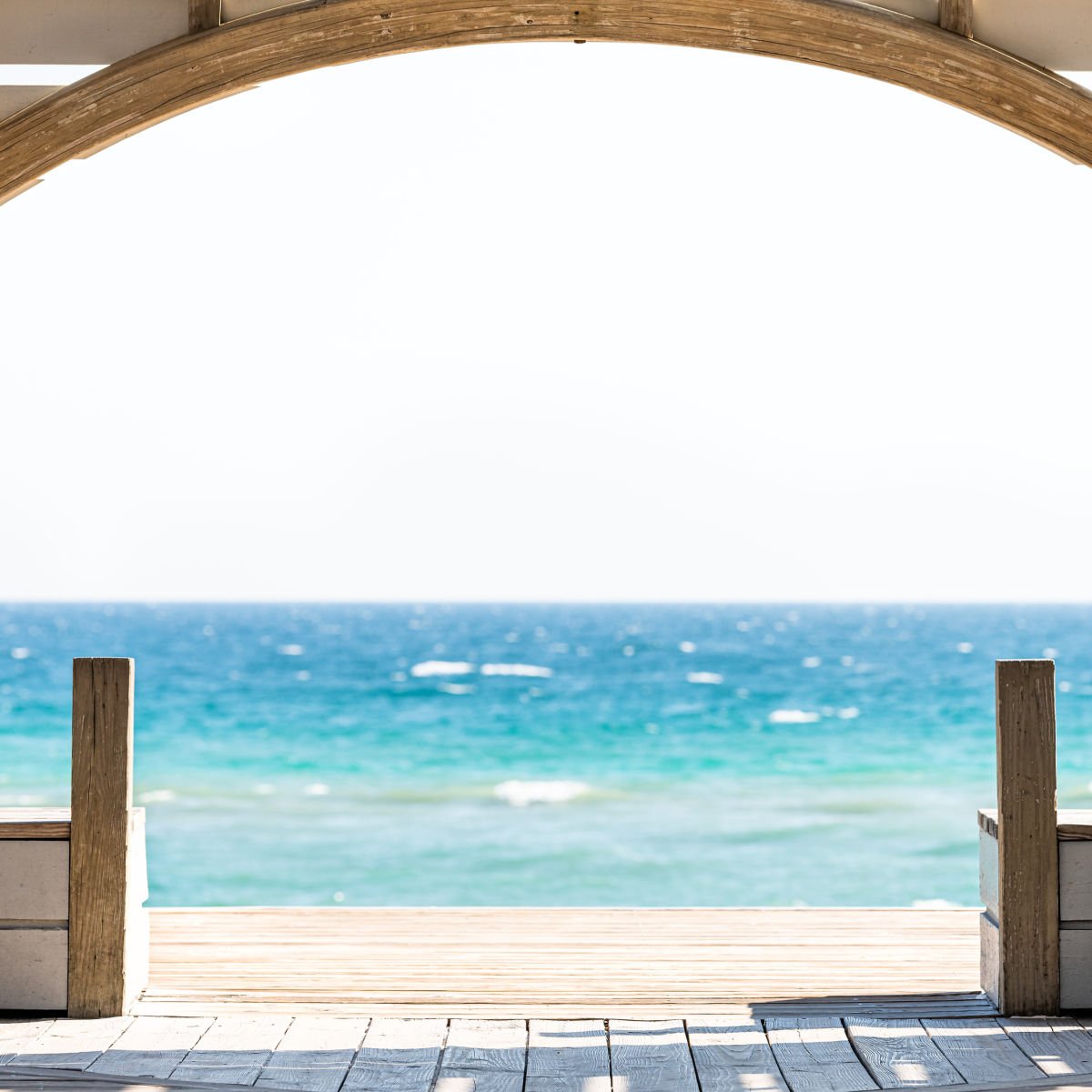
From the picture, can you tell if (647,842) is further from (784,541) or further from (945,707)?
(784,541)

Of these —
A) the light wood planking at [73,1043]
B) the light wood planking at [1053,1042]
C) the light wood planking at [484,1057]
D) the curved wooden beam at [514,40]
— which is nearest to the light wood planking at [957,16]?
the curved wooden beam at [514,40]

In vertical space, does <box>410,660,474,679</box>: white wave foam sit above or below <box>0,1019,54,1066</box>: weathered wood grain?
below

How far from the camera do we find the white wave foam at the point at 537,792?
15.0 metres

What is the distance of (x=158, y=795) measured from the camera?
15945 mm

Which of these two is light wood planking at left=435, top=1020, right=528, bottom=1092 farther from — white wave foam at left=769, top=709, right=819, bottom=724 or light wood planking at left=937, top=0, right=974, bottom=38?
white wave foam at left=769, top=709, right=819, bottom=724

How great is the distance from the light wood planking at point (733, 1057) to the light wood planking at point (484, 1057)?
16.4 inches

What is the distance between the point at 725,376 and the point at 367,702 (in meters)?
22.1

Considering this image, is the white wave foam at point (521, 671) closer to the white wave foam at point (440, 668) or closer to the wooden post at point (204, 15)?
the white wave foam at point (440, 668)

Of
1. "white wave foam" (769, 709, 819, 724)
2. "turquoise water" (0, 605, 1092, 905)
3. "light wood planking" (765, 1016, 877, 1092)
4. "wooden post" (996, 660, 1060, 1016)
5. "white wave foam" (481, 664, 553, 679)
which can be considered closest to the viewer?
"light wood planking" (765, 1016, 877, 1092)

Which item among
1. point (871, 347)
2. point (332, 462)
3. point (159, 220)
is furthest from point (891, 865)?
point (332, 462)

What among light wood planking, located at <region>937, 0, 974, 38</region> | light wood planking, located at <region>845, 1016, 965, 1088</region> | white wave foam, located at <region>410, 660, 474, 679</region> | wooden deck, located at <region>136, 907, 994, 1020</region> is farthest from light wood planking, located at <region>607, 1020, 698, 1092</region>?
white wave foam, located at <region>410, 660, 474, 679</region>

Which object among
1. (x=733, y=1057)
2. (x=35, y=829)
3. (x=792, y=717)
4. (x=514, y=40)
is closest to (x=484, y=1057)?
(x=733, y=1057)

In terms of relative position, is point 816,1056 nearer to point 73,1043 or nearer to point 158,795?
point 73,1043

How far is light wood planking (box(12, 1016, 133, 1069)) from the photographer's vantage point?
288 cm
